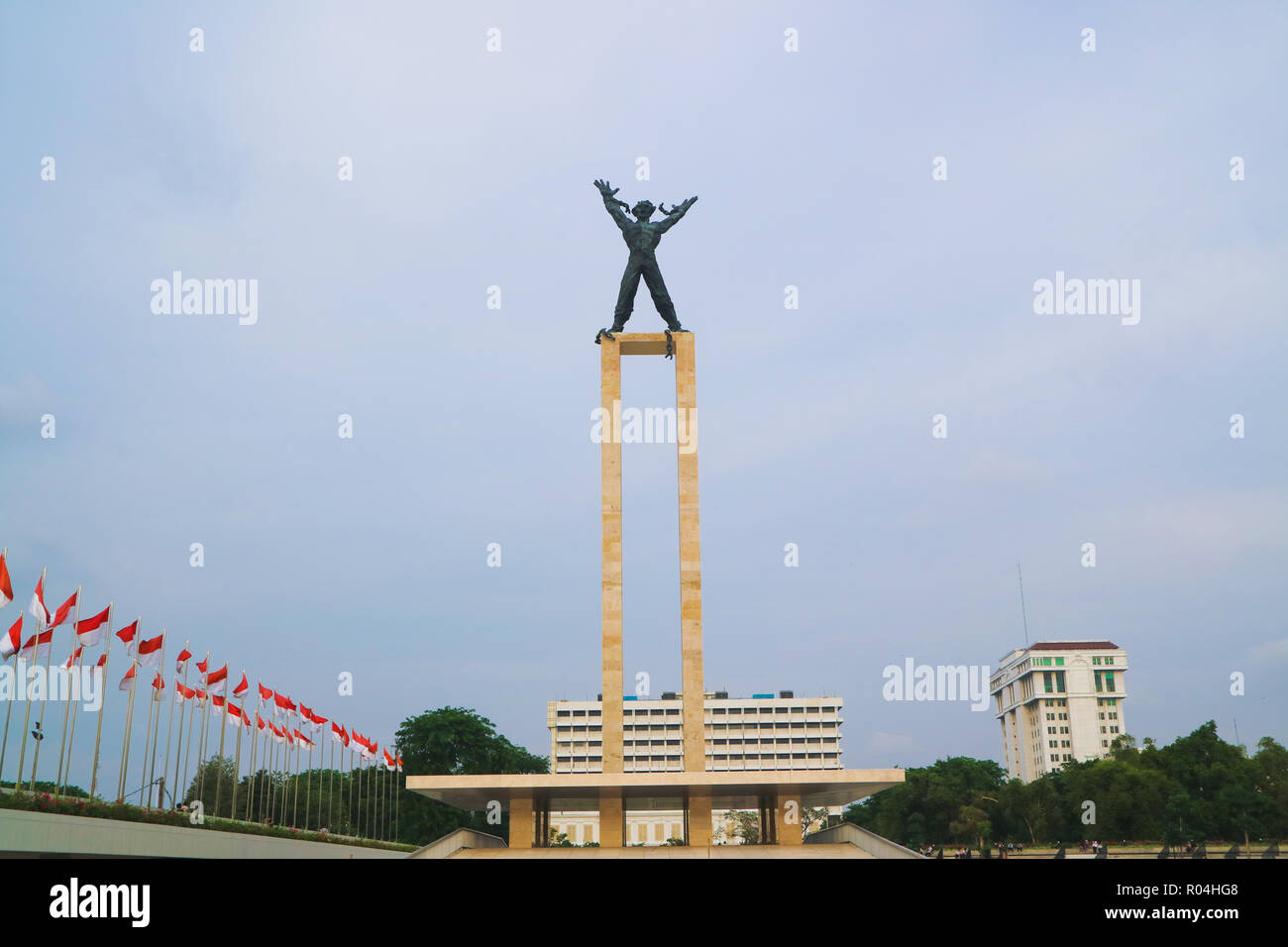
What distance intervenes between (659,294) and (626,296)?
848mm

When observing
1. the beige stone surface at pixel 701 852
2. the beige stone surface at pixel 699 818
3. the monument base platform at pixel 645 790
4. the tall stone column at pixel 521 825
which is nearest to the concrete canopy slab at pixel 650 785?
the monument base platform at pixel 645 790

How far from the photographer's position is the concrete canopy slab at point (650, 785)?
23125mm

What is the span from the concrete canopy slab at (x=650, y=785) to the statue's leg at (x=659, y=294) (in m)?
11.2

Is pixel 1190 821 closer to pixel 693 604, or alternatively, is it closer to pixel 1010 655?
pixel 693 604

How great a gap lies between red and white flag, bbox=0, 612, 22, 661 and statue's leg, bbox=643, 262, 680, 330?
643 inches

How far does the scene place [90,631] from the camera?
26.1 meters

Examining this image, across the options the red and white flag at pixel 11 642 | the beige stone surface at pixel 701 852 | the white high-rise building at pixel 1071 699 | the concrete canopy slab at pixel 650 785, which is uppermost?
the white high-rise building at pixel 1071 699

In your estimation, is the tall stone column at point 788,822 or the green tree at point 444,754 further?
the green tree at point 444,754

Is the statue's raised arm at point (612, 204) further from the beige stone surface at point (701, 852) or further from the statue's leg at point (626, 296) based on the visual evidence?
the beige stone surface at point (701, 852)

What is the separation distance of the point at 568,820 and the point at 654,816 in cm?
772

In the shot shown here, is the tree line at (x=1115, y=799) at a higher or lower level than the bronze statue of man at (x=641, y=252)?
lower

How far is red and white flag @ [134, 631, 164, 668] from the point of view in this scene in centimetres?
2828

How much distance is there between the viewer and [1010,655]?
140625 millimetres
